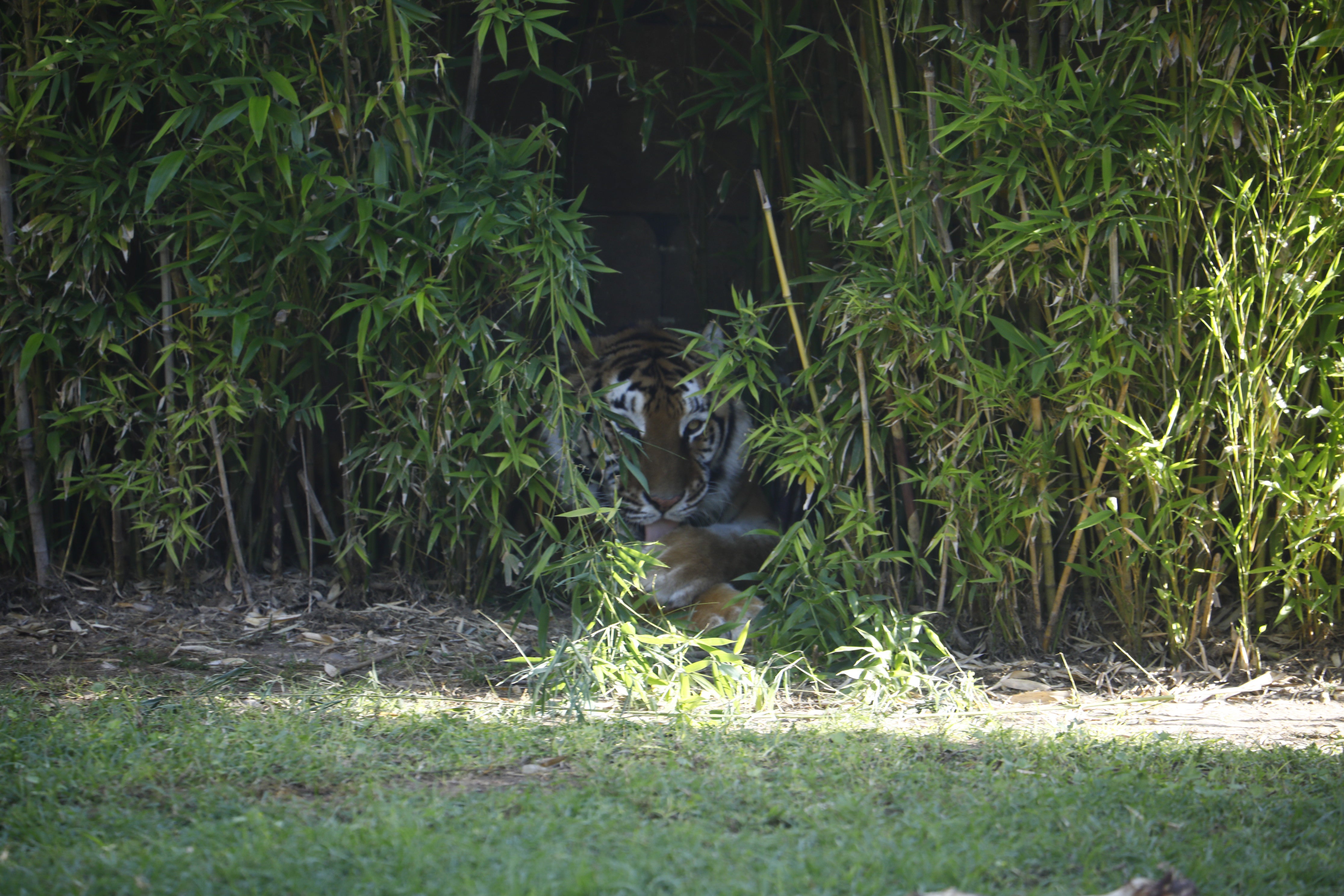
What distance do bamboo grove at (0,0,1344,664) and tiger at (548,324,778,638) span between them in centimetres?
28

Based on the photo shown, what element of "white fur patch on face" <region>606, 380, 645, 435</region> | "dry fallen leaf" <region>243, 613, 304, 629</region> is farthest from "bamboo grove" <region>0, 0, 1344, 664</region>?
"white fur patch on face" <region>606, 380, 645, 435</region>

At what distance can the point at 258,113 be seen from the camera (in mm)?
2672

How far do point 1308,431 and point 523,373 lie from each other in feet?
7.25

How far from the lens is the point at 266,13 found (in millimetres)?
2852

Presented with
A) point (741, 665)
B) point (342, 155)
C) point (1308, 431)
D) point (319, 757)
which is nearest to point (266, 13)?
point (342, 155)

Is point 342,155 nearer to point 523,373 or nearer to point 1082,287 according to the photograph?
point 523,373

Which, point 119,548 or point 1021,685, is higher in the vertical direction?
point 119,548

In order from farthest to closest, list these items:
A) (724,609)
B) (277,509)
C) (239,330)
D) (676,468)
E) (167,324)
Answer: (676,468) → (277,509) → (724,609) → (167,324) → (239,330)

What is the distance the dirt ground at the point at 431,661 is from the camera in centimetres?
260

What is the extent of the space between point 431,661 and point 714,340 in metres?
1.41

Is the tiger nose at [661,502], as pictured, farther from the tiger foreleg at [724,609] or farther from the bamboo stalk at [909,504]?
the bamboo stalk at [909,504]

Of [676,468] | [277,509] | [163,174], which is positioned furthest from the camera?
[676,468]

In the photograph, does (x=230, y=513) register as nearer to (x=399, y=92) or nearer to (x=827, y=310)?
(x=399, y=92)

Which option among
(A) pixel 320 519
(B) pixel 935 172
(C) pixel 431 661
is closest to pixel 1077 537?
(B) pixel 935 172
